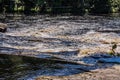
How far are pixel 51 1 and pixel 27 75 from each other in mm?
70933

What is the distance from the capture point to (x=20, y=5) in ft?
270

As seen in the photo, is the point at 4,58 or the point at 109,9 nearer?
the point at 4,58

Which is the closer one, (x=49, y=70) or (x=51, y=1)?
(x=49, y=70)

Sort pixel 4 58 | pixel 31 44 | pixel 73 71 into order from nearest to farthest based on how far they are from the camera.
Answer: pixel 73 71 → pixel 4 58 → pixel 31 44

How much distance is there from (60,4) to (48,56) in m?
67.4

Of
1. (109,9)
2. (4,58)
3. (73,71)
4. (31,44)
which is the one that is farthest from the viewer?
(109,9)

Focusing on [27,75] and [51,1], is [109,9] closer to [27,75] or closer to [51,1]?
[51,1]

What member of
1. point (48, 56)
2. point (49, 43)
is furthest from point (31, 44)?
point (48, 56)

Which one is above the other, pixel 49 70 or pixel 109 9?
pixel 49 70

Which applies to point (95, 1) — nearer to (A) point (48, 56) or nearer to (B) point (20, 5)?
(B) point (20, 5)

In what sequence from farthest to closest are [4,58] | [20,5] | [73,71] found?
1. [20,5]
2. [4,58]
3. [73,71]

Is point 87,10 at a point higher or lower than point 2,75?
lower

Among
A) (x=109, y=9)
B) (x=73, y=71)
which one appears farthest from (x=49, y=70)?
(x=109, y=9)

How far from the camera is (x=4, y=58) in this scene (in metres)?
19.8
